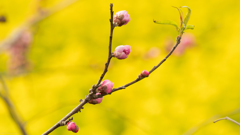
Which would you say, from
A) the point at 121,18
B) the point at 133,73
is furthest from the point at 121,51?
the point at 133,73

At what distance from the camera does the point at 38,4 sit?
49.4 inches

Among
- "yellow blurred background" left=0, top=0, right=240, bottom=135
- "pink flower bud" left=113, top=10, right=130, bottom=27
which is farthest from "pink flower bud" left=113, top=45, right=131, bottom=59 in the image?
"yellow blurred background" left=0, top=0, right=240, bottom=135

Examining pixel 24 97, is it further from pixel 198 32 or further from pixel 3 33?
pixel 198 32

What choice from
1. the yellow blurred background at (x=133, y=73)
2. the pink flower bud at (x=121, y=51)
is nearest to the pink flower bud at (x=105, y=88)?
the pink flower bud at (x=121, y=51)

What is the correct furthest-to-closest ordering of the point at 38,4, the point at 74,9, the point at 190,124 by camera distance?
the point at 74,9 → the point at 38,4 → the point at 190,124

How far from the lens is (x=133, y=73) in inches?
46.9

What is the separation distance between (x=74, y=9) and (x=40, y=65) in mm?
407

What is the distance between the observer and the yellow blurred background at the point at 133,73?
104 centimetres

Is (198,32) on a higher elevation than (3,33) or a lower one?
lower

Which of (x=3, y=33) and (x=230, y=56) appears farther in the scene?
(x=3, y=33)

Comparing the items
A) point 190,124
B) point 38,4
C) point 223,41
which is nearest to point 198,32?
point 223,41

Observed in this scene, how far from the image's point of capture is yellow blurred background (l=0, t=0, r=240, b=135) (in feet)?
3.43

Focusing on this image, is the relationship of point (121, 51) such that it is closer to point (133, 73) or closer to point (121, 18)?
point (121, 18)

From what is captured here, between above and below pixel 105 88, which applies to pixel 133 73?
below
